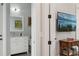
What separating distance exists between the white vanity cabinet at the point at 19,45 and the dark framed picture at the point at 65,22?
1.60 feet

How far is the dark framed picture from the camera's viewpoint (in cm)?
166

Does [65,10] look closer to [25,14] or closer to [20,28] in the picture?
[25,14]

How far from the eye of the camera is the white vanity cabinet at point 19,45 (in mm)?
1640

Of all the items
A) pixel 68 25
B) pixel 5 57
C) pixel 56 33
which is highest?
pixel 68 25

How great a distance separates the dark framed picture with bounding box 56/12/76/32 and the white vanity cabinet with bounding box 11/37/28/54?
1.60 ft

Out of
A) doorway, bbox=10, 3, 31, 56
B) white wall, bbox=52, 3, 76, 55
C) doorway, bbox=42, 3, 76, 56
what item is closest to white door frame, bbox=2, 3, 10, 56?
doorway, bbox=10, 3, 31, 56

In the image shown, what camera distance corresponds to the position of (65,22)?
1.67 meters

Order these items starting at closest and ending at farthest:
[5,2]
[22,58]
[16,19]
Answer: [22,58], [5,2], [16,19]

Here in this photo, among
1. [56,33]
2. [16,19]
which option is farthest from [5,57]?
[56,33]

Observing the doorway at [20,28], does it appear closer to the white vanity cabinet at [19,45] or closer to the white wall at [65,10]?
the white vanity cabinet at [19,45]

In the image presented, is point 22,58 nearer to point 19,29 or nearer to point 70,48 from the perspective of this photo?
point 19,29

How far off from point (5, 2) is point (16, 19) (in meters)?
0.26

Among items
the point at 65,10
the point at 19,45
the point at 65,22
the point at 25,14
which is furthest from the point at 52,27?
the point at 19,45

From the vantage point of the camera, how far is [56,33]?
Result: 1.70 metres
